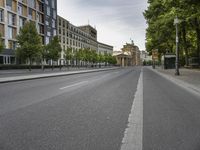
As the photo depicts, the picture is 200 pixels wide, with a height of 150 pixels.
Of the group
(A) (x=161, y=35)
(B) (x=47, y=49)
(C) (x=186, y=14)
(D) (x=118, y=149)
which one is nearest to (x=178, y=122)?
(D) (x=118, y=149)

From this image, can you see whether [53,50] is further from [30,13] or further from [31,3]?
[31,3]

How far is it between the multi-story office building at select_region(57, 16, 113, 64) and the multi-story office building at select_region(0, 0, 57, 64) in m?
10.5

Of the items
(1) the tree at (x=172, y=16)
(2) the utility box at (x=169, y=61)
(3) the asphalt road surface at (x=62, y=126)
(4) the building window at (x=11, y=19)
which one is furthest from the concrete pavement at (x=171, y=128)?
(4) the building window at (x=11, y=19)

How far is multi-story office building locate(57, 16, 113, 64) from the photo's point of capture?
9656 centimetres

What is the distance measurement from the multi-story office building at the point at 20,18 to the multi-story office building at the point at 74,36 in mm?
10481

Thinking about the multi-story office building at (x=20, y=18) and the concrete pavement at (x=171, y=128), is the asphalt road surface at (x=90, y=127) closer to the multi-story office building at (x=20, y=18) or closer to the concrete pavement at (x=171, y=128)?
the concrete pavement at (x=171, y=128)

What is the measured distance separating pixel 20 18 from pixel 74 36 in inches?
1880

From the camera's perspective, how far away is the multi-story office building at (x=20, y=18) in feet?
184

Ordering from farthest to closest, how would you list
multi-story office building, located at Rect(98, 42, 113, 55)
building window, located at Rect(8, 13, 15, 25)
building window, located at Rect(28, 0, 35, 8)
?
multi-story office building, located at Rect(98, 42, 113, 55), building window, located at Rect(28, 0, 35, 8), building window, located at Rect(8, 13, 15, 25)

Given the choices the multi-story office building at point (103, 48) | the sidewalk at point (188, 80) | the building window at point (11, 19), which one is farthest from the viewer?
the multi-story office building at point (103, 48)

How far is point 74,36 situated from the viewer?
11069cm

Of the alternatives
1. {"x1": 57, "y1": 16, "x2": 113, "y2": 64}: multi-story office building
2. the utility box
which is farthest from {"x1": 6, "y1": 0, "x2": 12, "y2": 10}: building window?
the utility box

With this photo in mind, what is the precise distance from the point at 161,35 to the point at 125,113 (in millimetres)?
34513

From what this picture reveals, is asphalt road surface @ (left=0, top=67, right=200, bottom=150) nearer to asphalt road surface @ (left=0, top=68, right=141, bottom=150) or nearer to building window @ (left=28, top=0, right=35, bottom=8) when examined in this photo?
asphalt road surface @ (left=0, top=68, right=141, bottom=150)
